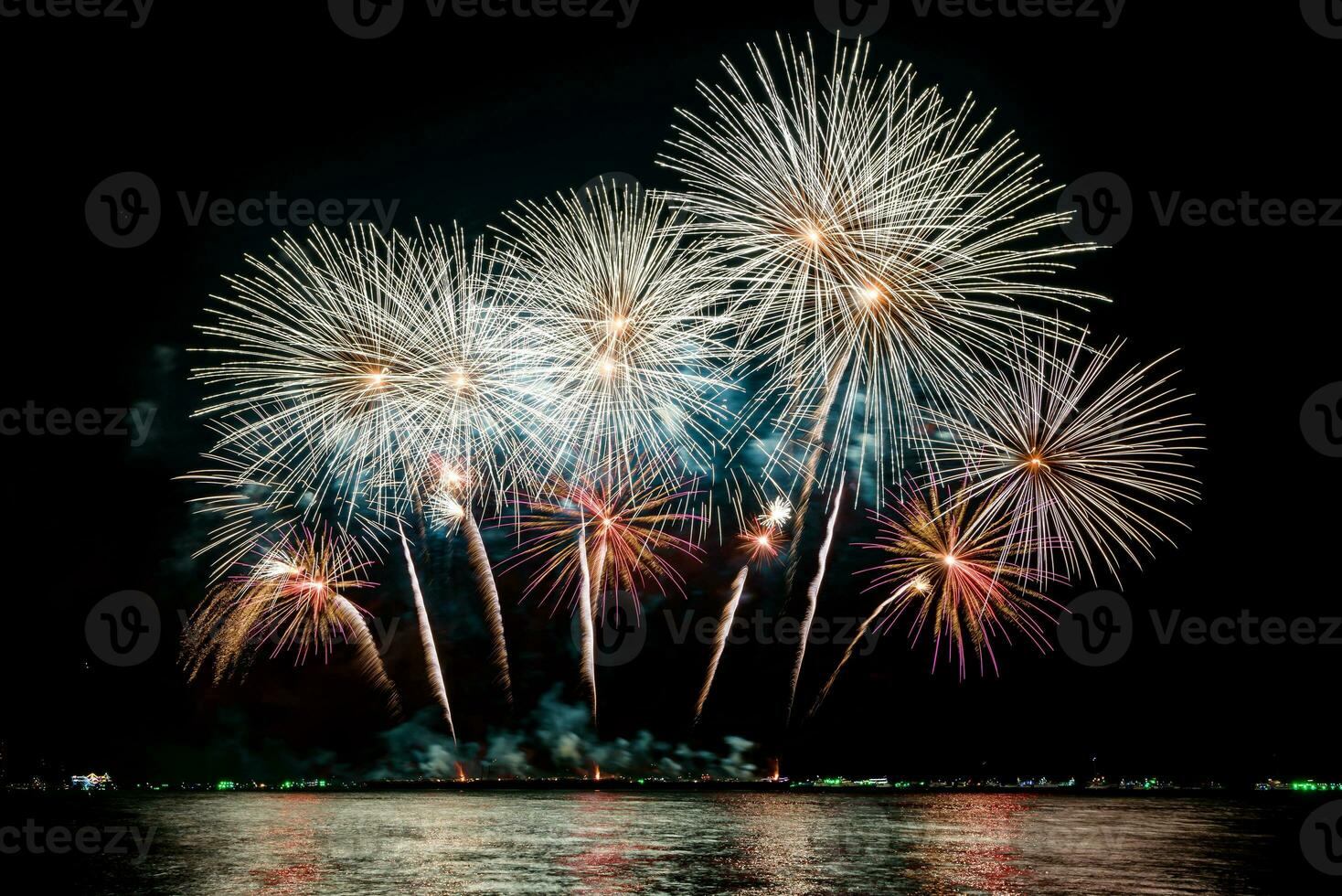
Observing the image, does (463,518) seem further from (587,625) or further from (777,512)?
(777,512)

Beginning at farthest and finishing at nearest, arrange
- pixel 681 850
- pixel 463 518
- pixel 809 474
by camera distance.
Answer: pixel 463 518 → pixel 809 474 → pixel 681 850

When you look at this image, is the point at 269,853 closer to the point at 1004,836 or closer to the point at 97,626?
the point at 1004,836

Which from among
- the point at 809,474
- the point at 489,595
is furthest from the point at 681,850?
the point at 489,595

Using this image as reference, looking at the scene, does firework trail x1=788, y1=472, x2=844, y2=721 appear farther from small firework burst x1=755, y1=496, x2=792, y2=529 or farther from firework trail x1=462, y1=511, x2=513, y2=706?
firework trail x1=462, y1=511, x2=513, y2=706

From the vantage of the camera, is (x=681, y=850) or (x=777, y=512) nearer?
(x=681, y=850)

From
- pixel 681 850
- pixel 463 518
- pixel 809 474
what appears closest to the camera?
pixel 681 850

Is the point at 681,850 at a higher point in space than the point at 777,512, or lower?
lower
